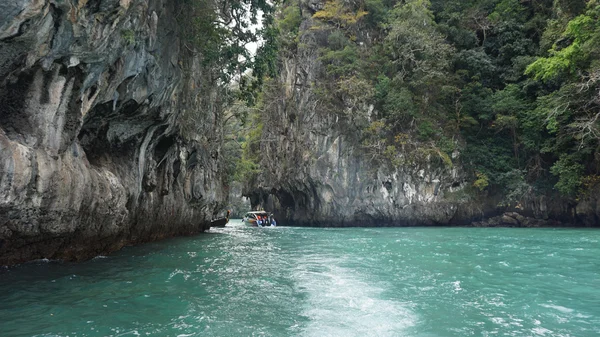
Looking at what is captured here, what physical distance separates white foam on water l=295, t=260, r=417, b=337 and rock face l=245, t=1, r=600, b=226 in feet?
57.9

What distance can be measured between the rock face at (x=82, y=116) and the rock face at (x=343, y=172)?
14291 millimetres

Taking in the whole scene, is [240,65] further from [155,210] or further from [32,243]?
[32,243]

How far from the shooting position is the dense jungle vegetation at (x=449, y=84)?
21844mm

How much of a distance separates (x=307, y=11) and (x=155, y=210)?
2032 cm

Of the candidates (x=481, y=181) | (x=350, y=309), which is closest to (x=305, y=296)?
(x=350, y=309)

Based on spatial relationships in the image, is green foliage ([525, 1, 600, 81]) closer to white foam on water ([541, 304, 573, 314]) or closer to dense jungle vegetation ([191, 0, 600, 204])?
dense jungle vegetation ([191, 0, 600, 204])

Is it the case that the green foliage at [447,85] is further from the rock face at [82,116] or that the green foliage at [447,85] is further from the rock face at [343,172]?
the rock face at [82,116]

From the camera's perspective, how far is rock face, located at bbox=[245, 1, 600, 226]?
77.0 ft

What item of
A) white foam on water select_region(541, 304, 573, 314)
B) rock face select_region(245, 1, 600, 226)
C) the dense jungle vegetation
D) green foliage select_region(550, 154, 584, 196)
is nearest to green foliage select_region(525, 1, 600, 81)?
the dense jungle vegetation

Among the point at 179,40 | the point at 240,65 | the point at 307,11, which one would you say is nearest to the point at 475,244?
the point at 240,65

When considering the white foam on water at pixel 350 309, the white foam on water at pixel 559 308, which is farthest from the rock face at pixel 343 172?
the white foam on water at pixel 559 308

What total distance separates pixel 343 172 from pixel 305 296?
1952cm

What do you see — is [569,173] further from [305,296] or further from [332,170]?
[305,296]

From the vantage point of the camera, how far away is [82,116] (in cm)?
691
